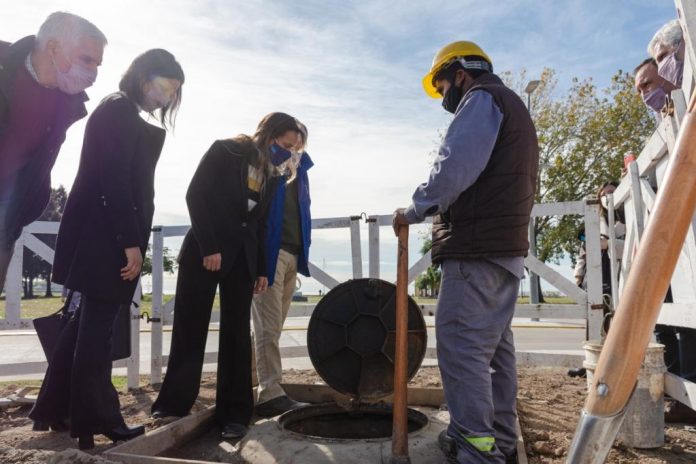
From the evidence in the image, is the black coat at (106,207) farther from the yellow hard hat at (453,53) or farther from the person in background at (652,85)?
the person in background at (652,85)

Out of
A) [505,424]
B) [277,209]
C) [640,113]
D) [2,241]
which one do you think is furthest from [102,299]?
[640,113]

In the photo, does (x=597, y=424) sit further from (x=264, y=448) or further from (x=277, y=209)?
(x=277, y=209)

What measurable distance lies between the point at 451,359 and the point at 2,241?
2.42m

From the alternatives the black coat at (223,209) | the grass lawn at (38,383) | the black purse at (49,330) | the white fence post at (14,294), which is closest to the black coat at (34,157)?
the black coat at (223,209)

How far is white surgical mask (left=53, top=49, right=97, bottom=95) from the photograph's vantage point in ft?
9.97

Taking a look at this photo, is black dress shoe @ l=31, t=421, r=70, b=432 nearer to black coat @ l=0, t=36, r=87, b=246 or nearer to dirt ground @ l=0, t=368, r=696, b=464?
dirt ground @ l=0, t=368, r=696, b=464

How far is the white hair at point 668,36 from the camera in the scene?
13.0 ft

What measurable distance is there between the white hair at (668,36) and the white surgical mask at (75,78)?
3738 mm

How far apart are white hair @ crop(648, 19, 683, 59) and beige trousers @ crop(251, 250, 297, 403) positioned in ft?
10.5

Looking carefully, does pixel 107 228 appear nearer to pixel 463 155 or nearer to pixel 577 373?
pixel 463 155

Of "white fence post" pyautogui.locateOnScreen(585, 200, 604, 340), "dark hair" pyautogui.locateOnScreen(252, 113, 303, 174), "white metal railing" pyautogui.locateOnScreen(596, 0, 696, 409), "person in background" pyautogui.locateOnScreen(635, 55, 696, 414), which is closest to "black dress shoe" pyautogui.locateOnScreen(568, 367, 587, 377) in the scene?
"white fence post" pyautogui.locateOnScreen(585, 200, 604, 340)

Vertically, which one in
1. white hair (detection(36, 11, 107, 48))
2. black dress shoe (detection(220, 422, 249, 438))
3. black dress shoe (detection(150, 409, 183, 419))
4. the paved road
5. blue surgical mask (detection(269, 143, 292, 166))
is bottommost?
the paved road

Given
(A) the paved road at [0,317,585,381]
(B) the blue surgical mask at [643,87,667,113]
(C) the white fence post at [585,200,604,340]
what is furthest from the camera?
(A) the paved road at [0,317,585,381]

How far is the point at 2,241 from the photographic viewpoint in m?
3.08
